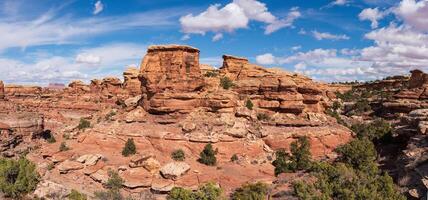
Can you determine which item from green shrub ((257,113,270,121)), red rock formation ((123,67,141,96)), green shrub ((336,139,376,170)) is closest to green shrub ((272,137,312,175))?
green shrub ((336,139,376,170))

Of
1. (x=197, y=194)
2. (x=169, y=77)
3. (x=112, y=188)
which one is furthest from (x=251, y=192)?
(x=169, y=77)

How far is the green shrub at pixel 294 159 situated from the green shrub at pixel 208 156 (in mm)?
7089

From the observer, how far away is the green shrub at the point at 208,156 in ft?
143

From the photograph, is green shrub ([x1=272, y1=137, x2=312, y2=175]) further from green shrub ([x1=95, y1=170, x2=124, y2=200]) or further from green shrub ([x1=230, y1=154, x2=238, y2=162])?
green shrub ([x1=95, y1=170, x2=124, y2=200])

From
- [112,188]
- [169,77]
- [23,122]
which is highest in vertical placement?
[169,77]

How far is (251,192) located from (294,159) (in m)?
11.1

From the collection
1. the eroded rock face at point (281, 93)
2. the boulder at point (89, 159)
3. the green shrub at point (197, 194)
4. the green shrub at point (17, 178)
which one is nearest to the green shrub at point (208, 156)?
the green shrub at point (197, 194)

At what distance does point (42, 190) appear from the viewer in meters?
37.3

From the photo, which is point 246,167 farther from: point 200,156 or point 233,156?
point 200,156

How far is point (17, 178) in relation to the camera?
125 ft

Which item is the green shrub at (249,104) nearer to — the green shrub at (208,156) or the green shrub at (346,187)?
the green shrub at (208,156)

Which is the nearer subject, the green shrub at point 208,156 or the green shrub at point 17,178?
the green shrub at point 17,178

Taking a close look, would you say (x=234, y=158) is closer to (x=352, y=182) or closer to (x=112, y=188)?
(x=112, y=188)

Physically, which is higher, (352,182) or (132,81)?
(132,81)
